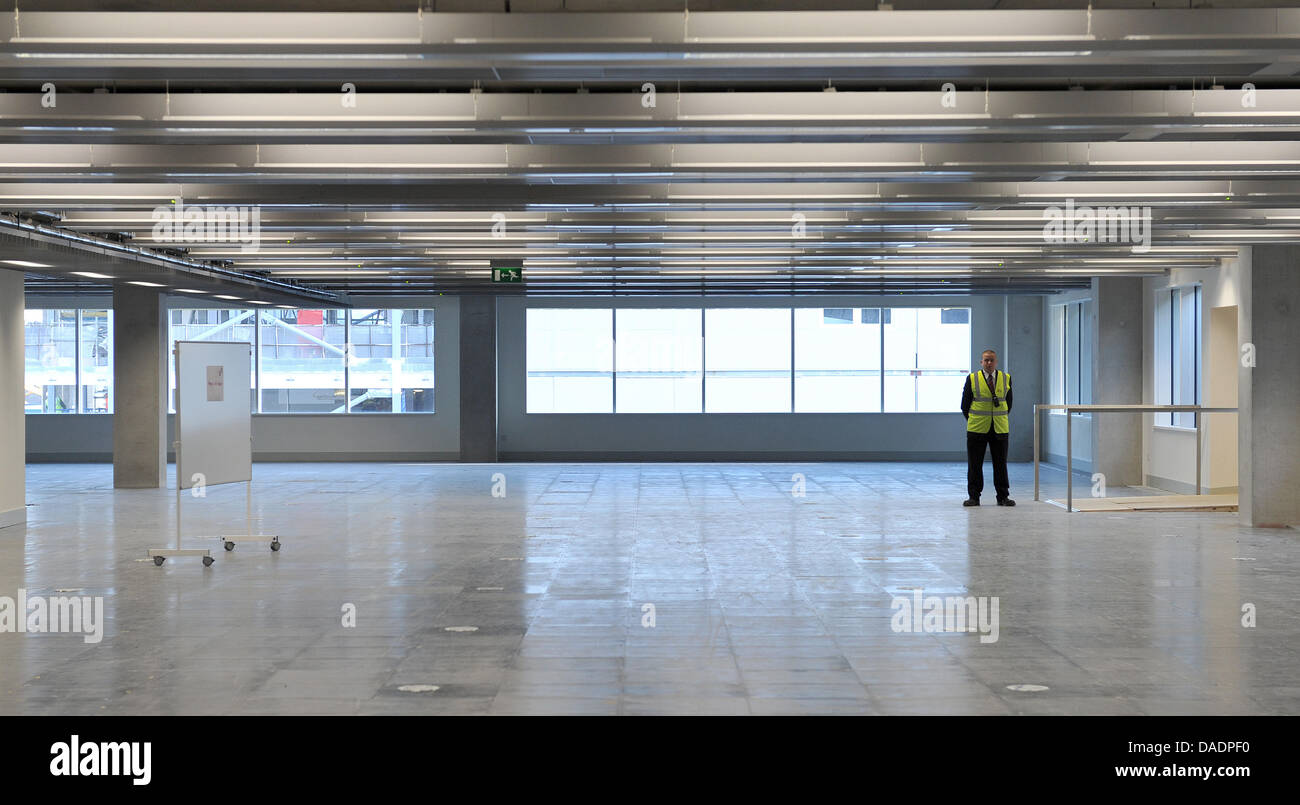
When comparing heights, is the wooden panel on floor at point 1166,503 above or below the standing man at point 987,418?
below

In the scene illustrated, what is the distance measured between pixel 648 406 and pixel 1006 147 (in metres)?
15.3

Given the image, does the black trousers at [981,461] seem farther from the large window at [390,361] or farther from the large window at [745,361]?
the large window at [390,361]

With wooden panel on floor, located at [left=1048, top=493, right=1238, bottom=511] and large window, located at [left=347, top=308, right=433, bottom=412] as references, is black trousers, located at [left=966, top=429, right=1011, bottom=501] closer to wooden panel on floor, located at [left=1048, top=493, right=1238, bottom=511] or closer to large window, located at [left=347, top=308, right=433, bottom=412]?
wooden panel on floor, located at [left=1048, top=493, right=1238, bottom=511]

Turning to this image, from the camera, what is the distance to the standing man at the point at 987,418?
545 inches

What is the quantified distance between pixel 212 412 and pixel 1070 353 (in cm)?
1496

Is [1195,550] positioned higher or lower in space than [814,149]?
lower

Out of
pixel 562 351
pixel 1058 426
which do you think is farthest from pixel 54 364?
pixel 1058 426

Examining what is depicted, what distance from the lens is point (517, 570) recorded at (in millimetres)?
9391

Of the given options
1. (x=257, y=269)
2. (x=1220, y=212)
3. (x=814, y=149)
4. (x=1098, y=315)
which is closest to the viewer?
(x=814, y=149)

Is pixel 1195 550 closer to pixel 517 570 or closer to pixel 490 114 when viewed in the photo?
pixel 517 570

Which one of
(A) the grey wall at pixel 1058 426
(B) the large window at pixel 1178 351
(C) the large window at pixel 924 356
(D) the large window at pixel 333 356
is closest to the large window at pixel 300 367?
(D) the large window at pixel 333 356

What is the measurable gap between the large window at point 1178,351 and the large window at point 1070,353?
253cm
